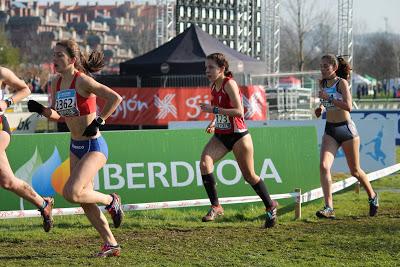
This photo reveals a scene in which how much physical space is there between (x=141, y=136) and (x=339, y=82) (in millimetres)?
2630

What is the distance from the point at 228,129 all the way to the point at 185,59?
59.5 feet

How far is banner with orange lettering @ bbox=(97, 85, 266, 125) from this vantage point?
82.4 ft

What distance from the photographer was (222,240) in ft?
29.1

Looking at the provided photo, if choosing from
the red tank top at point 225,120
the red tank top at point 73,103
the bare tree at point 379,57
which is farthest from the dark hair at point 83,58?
the bare tree at point 379,57

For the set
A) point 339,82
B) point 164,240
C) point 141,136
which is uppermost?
point 339,82

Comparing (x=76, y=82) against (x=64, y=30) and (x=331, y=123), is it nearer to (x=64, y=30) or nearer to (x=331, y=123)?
(x=331, y=123)

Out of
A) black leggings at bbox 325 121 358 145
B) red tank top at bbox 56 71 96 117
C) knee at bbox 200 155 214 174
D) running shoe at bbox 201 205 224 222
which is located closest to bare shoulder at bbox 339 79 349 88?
black leggings at bbox 325 121 358 145

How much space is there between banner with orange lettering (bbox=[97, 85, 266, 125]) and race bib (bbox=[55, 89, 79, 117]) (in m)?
16.9

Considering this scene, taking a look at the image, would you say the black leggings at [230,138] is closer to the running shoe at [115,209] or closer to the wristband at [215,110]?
the wristband at [215,110]

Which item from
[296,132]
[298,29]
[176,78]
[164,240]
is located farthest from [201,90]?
[298,29]

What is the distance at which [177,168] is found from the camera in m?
11.2

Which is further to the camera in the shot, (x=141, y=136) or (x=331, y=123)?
(x=141, y=136)

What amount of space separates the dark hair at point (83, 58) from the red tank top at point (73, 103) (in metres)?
0.17

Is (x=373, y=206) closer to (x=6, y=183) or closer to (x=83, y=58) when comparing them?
(x=83, y=58)
